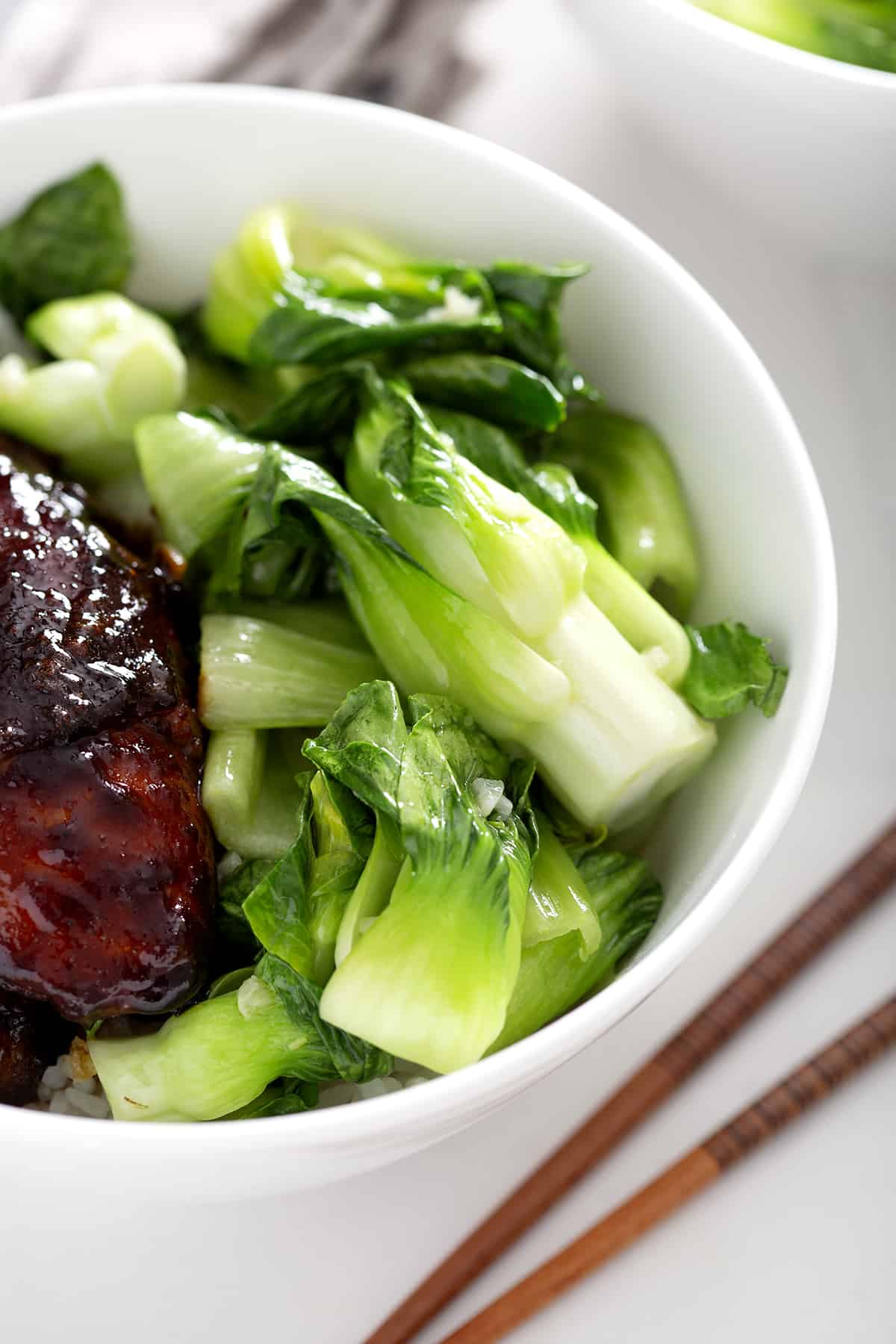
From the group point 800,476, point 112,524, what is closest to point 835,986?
point 800,476

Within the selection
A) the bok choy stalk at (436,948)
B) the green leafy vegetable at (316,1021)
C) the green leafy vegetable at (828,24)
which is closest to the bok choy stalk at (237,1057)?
the green leafy vegetable at (316,1021)

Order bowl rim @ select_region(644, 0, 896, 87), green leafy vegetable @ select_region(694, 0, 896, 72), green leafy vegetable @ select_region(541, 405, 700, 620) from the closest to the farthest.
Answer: green leafy vegetable @ select_region(541, 405, 700, 620)
bowl rim @ select_region(644, 0, 896, 87)
green leafy vegetable @ select_region(694, 0, 896, 72)

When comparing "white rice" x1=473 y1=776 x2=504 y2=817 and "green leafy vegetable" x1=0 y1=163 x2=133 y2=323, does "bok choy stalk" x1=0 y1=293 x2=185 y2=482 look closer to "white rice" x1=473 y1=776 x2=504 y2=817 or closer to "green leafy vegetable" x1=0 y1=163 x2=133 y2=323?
"green leafy vegetable" x1=0 y1=163 x2=133 y2=323

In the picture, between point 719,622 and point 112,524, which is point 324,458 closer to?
point 112,524

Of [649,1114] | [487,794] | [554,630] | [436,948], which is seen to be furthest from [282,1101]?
[554,630]

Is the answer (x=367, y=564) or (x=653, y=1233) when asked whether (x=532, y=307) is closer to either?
(x=367, y=564)

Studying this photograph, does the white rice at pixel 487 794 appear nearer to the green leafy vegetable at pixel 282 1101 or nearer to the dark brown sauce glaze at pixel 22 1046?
the green leafy vegetable at pixel 282 1101

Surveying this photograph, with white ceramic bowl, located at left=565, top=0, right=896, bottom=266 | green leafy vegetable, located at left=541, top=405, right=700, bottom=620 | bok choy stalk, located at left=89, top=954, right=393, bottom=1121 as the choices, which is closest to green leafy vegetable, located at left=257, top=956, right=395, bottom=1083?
bok choy stalk, located at left=89, top=954, right=393, bottom=1121
